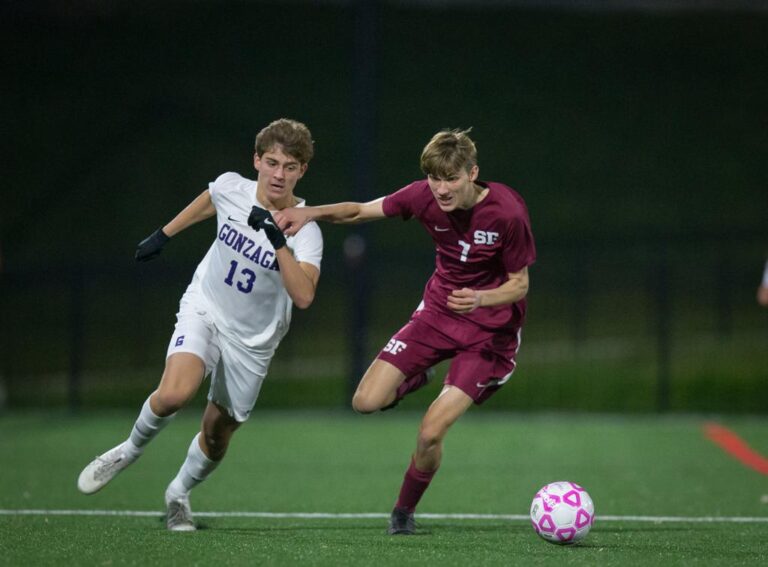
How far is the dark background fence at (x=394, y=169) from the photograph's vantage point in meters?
13.9

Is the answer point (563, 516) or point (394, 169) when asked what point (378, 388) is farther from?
point (394, 169)

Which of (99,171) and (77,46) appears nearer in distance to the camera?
(99,171)

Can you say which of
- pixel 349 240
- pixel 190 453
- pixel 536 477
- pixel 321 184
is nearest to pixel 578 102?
pixel 321 184

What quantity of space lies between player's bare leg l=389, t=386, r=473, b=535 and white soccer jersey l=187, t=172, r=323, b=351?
92 centimetres

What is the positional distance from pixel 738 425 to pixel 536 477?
437 centimetres

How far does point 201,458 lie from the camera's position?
6.39m

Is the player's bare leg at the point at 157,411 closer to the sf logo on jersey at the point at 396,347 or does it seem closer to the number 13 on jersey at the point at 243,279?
the number 13 on jersey at the point at 243,279

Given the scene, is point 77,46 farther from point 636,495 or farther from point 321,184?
point 636,495

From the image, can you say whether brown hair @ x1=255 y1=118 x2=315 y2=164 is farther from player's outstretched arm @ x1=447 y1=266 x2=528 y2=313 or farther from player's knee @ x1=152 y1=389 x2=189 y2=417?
player's knee @ x1=152 y1=389 x2=189 y2=417

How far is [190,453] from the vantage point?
21.1 feet

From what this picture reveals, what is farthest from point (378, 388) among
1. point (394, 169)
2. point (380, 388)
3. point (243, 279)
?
point (394, 169)

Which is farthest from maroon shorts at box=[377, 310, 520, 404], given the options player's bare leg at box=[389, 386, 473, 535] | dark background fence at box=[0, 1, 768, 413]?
dark background fence at box=[0, 1, 768, 413]

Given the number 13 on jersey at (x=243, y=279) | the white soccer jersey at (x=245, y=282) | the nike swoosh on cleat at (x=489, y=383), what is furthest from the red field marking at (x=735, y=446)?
the number 13 on jersey at (x=243, y=279)

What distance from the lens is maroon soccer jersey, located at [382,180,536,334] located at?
6.18 m
